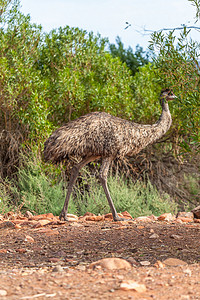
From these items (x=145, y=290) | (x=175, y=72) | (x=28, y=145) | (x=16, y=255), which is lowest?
(x=16, y=255)

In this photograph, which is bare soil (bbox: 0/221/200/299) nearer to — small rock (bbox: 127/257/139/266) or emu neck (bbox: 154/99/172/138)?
small rock (bbox: 127/257/139/266)

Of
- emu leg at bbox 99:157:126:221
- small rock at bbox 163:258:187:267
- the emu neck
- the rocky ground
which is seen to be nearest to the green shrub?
the rocky ground

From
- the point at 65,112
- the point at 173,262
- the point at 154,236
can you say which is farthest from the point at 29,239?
the point at 65,112

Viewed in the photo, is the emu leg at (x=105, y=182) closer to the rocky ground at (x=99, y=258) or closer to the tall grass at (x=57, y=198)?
the rocky ground at (x=99, y=258)

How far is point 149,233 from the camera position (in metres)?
5.38

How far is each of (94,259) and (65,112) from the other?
22.2 ft

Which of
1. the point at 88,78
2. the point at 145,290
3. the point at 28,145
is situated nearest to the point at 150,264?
the point at 145,290

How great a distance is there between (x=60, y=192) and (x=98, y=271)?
511 cm

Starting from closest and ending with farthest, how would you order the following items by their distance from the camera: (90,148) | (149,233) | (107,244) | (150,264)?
(150,264) → (107,244) → (149,233) → (90,148)

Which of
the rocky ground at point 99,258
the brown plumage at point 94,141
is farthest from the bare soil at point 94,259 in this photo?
the brown plumage at point 94,141

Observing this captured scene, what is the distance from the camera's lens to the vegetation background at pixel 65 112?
878 cm

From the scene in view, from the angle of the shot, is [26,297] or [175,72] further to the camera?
[175,72]

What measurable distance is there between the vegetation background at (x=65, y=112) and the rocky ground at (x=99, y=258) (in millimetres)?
1383

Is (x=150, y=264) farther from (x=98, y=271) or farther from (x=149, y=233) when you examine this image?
(x=149, y=233)
